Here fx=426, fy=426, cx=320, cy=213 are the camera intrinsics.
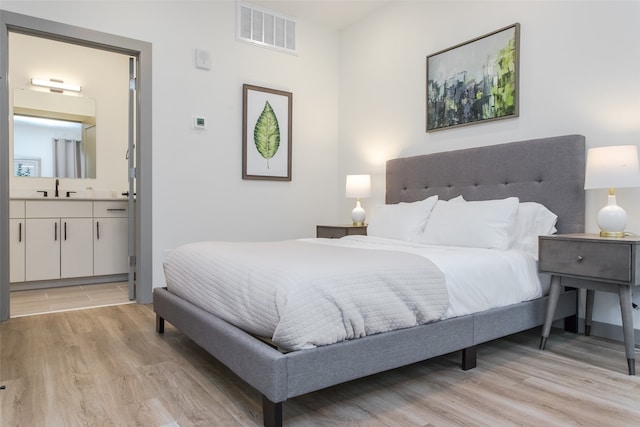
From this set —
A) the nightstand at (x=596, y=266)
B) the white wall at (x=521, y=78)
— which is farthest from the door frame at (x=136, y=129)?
the nightstand at (x=596, y=266)

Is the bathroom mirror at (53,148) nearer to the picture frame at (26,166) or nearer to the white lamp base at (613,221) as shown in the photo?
the picture frame at (26,166)

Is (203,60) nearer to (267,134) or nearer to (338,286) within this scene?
(267,134)

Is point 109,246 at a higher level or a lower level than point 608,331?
higher

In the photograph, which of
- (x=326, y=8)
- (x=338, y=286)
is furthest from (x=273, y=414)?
(x=326, y=8)

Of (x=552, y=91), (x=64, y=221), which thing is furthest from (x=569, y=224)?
(x=64, y=221)

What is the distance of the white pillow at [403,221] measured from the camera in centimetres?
323

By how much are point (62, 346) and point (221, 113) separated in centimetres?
237

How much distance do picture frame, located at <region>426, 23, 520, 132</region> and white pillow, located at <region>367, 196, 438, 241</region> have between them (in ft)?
2.51

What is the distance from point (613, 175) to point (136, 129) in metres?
3.49

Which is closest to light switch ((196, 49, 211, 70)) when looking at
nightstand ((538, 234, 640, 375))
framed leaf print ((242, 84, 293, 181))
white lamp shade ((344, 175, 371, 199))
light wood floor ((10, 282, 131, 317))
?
framed leaf print ((242, 84, 293, 181))

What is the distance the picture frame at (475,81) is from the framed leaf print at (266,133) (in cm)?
149

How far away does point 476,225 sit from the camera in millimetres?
2762

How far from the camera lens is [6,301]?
3.10 metres

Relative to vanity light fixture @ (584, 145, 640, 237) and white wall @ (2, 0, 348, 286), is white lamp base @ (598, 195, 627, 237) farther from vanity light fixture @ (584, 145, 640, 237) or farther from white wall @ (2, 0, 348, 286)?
white wall @ (2, 0, 348, 286)
